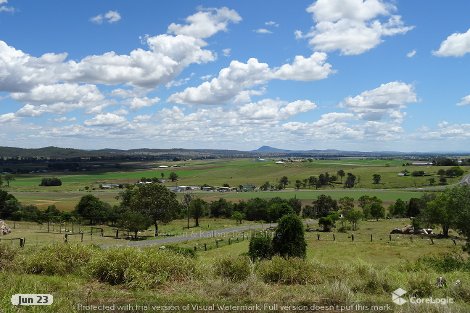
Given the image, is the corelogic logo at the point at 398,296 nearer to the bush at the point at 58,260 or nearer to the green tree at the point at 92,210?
the bush at the point at 58,260

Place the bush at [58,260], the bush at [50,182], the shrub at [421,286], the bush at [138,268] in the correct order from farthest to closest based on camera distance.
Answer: the bush at [50,182] → the bush at [58,260] → the bush at [138,268] → the shrub at [421,286]

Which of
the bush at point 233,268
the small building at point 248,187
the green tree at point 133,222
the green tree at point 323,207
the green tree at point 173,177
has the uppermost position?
the bush at point 233,268

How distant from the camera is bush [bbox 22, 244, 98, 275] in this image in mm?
11742

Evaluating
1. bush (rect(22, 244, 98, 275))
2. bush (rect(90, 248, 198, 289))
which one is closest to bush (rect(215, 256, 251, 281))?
bush (rect(90, 248, 198, 289))

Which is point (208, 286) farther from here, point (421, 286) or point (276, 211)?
point (276, 211)

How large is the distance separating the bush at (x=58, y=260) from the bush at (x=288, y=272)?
5149 millimetres

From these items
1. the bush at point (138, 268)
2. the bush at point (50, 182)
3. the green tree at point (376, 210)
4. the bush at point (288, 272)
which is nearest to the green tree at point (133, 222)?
the bush at point (138, 268)

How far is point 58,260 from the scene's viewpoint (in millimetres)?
11984

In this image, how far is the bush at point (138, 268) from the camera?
1052cm

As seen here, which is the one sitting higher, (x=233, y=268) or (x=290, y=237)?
(x=233, y=268)

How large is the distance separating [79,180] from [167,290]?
194 m

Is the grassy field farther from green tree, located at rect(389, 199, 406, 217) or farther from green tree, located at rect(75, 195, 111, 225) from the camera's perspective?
green tree, located at rect(389, 199, 406, 217)

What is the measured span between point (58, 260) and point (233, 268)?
510 cm
